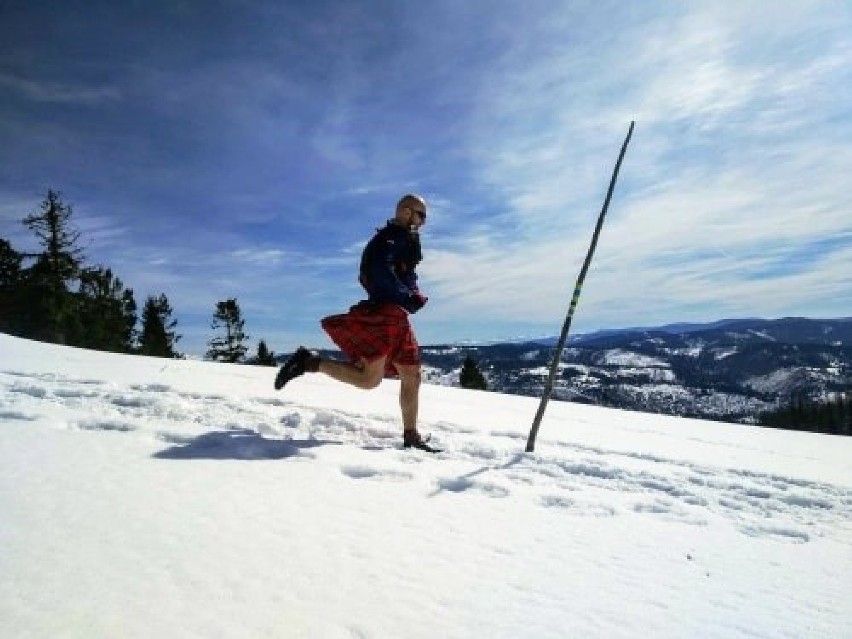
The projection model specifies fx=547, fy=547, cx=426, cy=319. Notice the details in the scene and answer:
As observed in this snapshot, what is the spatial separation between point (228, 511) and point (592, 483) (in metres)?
2.51

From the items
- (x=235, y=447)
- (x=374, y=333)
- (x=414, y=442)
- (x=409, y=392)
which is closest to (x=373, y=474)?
(x=235, y=447)

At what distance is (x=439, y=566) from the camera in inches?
82.0

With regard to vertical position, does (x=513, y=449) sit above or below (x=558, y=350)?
below

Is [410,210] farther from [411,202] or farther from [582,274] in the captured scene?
[582,274]

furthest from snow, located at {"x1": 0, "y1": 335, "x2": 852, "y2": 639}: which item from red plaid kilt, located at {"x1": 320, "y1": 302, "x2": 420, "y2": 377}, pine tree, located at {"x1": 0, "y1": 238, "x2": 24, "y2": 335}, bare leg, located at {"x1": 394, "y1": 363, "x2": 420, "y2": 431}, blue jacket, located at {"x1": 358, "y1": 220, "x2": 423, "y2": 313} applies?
pine tree, located at {"x1": 0, "y1": 238, "x2": 24, "y2": 335}

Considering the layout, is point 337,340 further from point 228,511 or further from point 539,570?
point 539,570

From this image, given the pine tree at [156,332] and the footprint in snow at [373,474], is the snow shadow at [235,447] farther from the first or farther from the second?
the pine tree at [156,332]

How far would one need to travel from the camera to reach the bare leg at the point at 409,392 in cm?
448

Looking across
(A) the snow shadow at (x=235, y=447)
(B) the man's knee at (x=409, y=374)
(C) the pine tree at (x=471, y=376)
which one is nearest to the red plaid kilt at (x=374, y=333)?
(B) the man's knee at (x=409, y=374)

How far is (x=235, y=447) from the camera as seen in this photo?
11.4 feet

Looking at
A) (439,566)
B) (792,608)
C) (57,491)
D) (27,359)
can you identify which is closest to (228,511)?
(57,491)

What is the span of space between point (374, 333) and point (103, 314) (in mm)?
46910

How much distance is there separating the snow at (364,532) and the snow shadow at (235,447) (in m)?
0.02

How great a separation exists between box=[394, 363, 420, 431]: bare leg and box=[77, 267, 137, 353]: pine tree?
137 feet
